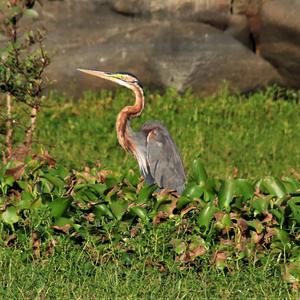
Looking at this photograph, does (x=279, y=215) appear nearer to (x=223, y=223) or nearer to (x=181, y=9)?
(x=223, y=223)

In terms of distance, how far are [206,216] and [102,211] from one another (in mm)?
682

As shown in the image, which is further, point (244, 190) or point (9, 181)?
point (9, 181)

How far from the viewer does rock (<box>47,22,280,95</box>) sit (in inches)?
512

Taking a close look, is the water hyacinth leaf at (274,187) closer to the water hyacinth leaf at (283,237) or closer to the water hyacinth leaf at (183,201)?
the water hyacinth leaf at (283,237)

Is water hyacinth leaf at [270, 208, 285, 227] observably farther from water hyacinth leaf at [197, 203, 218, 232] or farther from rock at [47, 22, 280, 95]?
rock at [47, 22, 280, 95]

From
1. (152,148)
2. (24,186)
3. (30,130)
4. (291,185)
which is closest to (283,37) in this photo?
(152,148)

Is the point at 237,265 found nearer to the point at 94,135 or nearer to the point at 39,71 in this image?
the point at 39,71

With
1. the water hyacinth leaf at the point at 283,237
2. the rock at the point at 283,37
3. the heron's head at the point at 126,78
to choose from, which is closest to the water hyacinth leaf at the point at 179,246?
the water hyacinth leaf at the point at 283,237

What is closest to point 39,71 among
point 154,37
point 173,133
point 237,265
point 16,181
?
point 16,181

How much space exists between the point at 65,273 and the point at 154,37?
21.8 ft

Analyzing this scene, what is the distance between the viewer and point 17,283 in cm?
656

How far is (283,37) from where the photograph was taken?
43.9 ft

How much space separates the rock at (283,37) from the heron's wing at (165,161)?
4862mm

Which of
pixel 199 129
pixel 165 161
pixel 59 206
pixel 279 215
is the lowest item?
pixel 199 129
